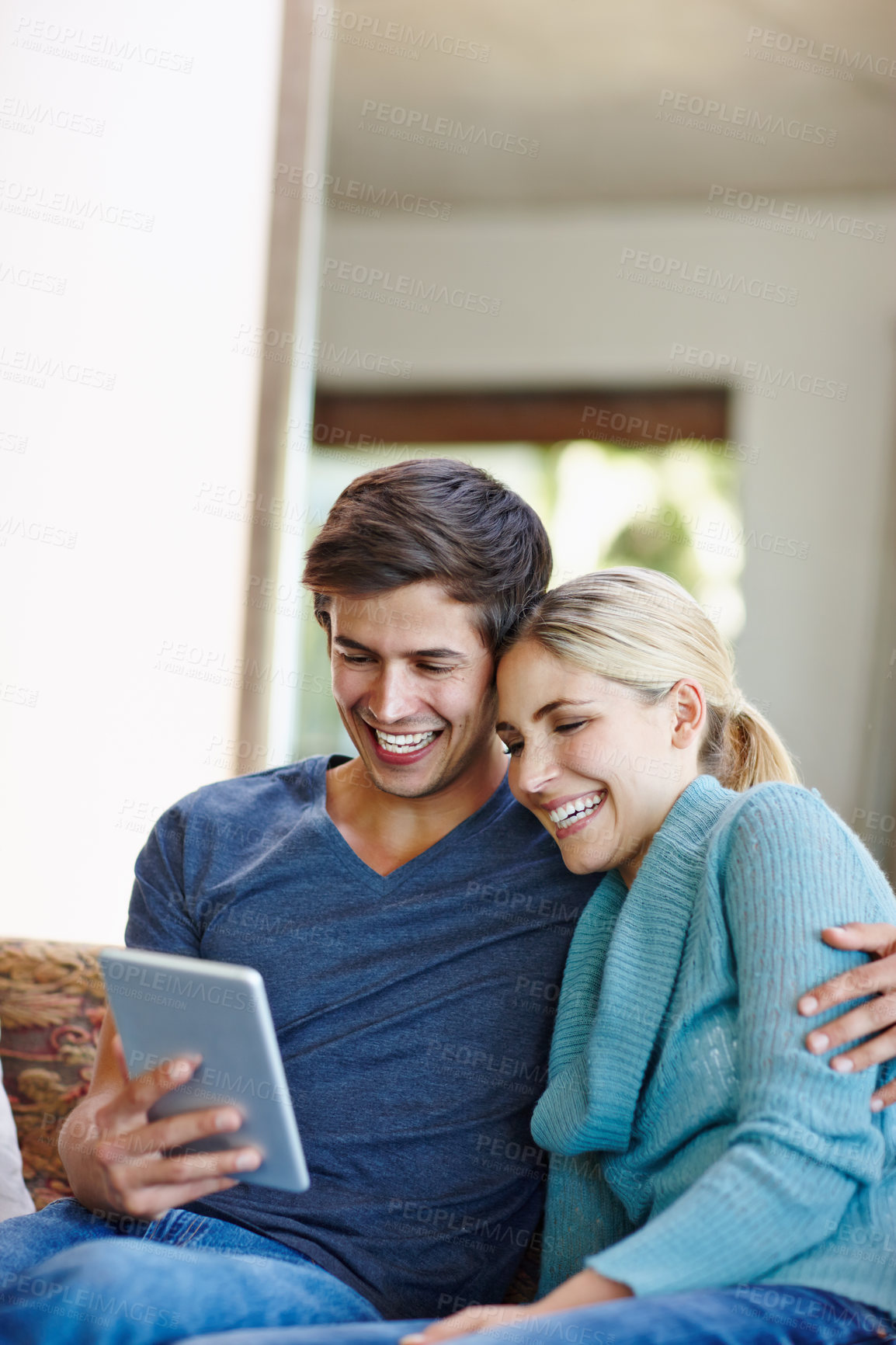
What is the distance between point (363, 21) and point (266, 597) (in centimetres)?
184

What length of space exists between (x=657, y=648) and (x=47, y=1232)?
92 centimetres

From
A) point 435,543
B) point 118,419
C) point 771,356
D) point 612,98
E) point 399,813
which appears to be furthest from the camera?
point 771,356

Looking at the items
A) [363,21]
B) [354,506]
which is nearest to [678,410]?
[363,21]

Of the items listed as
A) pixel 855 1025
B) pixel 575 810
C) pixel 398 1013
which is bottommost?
pixel 398 1013

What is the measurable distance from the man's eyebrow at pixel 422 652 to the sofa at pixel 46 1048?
608 mm

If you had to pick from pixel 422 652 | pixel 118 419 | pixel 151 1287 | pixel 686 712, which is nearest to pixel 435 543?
pixel 422 652

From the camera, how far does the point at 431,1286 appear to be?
1.33m

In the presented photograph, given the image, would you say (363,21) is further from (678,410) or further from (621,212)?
(678,410)

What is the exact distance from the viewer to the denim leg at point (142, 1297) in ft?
3.53

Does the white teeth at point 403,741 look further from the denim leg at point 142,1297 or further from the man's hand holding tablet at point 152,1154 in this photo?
the denim leg at point 142,1297

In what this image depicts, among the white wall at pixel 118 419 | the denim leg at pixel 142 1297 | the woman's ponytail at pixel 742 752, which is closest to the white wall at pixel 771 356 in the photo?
A: the white wall at pixel 118 419

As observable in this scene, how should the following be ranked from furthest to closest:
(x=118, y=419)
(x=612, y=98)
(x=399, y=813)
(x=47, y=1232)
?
(x=612, y=98)
(x=118, y=419)
(x=399, y=813)
(x=47, y=1232)

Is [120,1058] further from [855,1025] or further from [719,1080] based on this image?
[855,1025]

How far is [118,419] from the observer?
2574 mm
